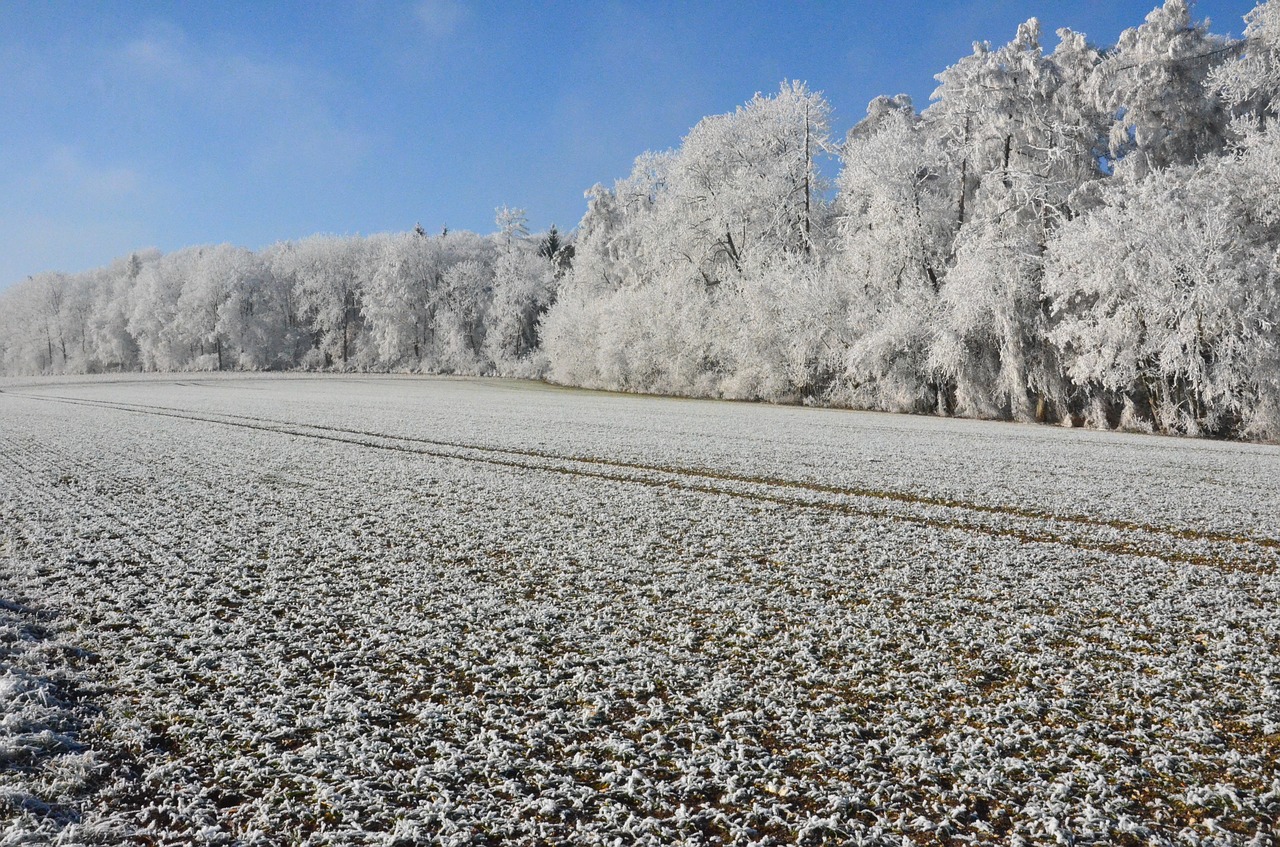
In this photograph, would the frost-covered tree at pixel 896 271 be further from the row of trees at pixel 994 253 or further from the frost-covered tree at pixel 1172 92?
the frost-covered tree at pixel 1172 92

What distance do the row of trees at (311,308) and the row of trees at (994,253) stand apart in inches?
590

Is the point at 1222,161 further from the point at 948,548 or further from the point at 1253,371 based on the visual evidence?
the point at 948,548

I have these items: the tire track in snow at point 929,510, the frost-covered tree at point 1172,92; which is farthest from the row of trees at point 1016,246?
the tire track in snow at point 929,510

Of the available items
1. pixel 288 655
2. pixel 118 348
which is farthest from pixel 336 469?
pixel 118 348

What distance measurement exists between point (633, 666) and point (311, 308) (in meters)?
81.2

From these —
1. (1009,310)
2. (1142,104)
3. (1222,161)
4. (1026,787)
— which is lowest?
(1026,787)

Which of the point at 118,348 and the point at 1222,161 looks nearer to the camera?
the point at 1222,161

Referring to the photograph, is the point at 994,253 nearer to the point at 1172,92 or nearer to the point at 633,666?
the point at 1172,92

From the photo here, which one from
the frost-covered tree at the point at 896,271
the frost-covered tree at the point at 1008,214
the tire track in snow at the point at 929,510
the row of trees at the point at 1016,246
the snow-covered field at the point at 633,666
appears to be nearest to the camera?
the snow-covered field at the point at 633,666

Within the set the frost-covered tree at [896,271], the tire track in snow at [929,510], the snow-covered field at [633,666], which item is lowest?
the snow-covered field at [633,666]

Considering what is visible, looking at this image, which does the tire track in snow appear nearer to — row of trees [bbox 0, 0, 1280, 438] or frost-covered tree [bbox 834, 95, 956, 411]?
row of trees [bbox 0, 0, 1280, 438]

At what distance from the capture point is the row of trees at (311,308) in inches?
2549

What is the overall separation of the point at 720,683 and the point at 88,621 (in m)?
4.50

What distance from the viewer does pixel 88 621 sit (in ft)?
Answer: 16.4
